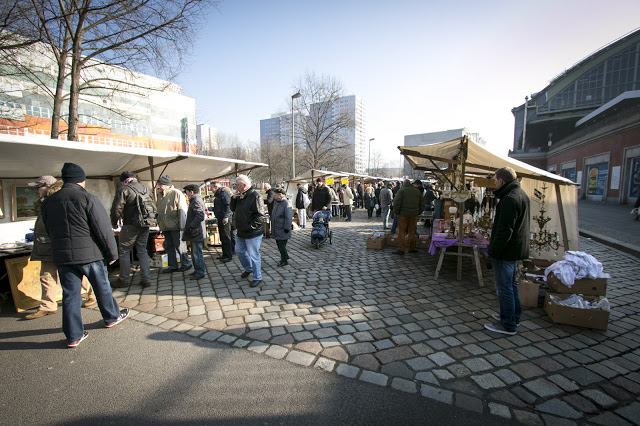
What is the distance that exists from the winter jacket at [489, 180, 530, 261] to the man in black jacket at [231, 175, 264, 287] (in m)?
3.54

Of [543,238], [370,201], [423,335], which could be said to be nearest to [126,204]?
[423,335]

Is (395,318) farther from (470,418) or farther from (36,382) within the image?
(36,382)

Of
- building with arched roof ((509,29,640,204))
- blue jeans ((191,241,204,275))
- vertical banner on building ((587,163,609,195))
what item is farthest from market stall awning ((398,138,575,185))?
vertical banner on building ((587,163,609,195))

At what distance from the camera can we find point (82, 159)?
5.61 meters

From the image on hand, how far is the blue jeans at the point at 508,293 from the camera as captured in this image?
345cm

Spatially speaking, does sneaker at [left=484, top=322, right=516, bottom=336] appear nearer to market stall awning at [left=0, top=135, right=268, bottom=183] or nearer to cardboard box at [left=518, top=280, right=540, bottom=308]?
cardboard box at [left=518, top=280, right=540, bottom=308]

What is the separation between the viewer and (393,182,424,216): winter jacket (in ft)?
23.3

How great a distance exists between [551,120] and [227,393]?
52167mm

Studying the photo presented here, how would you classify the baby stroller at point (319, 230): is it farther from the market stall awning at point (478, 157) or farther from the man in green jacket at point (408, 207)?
the market stall awning at point (478, 157)

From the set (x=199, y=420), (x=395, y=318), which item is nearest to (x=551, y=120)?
(x=395, y=318)

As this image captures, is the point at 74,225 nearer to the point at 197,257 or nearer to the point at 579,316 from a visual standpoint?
the point at 197,257

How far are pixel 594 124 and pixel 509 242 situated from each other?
96.2ft

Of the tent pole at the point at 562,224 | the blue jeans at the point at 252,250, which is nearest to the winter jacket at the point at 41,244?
the blue jeans at the point at 252,250

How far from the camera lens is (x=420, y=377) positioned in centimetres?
269
